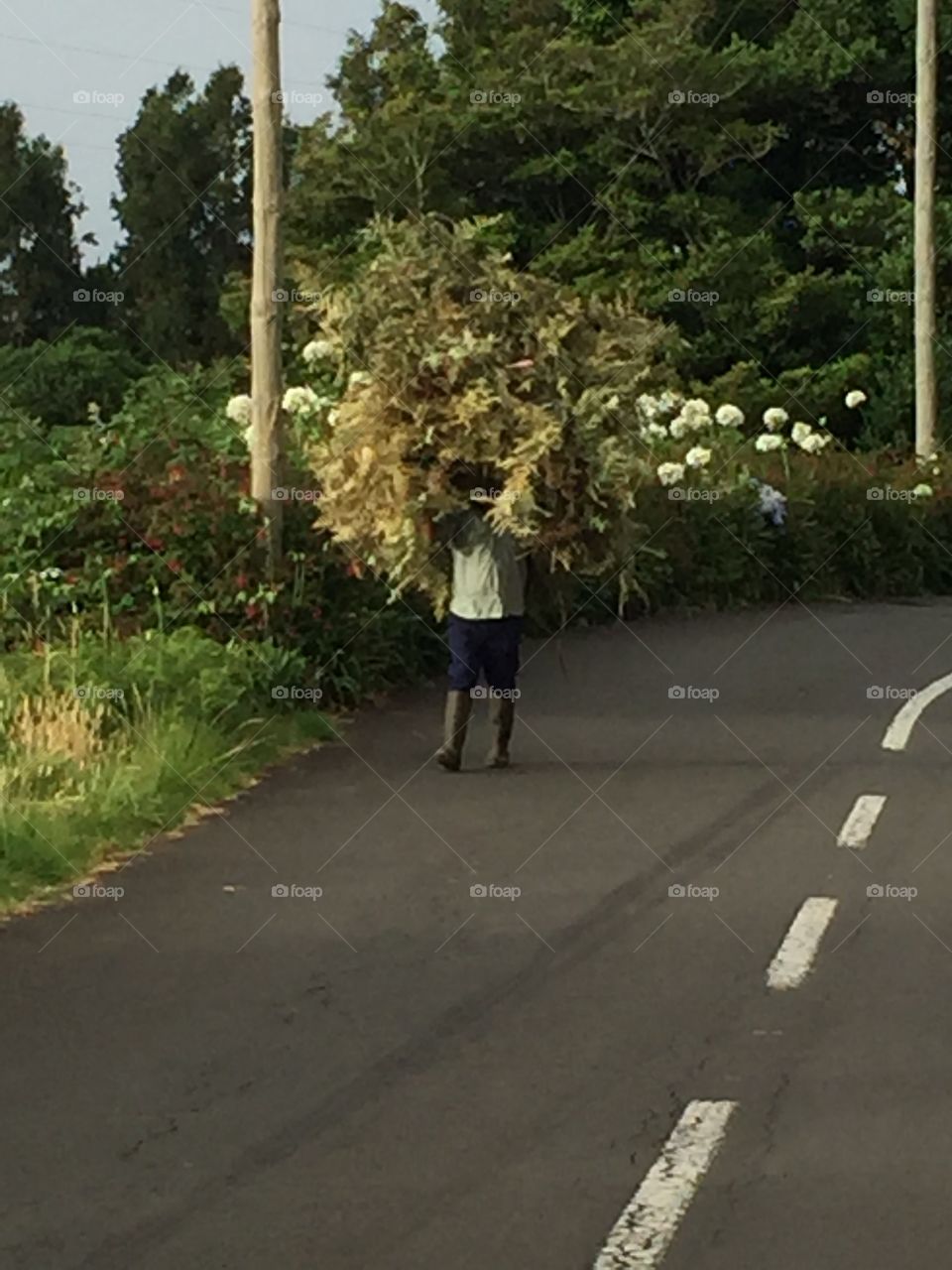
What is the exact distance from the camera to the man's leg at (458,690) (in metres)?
14.0

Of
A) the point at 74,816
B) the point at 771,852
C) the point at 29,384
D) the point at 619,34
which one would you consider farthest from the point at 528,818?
the point at 619,34

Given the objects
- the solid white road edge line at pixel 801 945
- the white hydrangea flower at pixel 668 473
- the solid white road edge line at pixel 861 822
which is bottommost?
the solid white road edge line at pixel 801 945

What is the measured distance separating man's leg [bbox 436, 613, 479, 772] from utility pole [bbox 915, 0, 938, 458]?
65.7 ft

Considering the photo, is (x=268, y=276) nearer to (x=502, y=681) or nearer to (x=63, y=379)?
(x=502, y=681)

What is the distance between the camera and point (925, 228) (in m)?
33.3

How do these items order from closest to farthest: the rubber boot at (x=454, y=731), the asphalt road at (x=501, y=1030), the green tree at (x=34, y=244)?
1. the asphalt road at (x=501, y=1030)
2. the rubber boot at (x=454, y=731)
3. the green tree at (x=34, y=244)

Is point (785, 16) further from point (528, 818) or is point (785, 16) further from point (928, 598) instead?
point (528, 818)

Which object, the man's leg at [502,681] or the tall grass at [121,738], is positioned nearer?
the tall grass at [121,738]

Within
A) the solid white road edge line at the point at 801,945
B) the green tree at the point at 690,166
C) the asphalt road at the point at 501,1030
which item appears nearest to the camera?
the asphalt road at the point at 501,1030

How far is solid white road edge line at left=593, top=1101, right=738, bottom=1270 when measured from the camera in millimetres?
5695

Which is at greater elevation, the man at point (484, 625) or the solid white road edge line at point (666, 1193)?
the man at point (484, 625)

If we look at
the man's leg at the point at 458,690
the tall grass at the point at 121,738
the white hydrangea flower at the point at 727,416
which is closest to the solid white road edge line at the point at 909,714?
the man's leg at the point at 458,690

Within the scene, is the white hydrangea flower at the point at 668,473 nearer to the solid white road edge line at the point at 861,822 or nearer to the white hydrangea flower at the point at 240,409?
the white hydrangea flower at the point at 240,409

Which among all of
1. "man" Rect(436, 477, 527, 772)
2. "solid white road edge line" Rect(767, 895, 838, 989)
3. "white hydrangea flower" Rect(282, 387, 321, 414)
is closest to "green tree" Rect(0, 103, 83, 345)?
"white hydrangea flower" Rect(282, 387, 321, 414)
